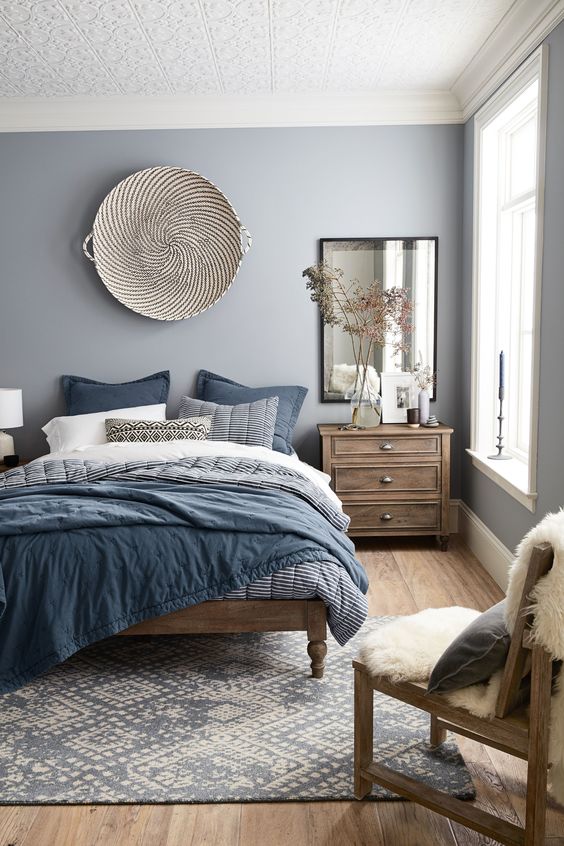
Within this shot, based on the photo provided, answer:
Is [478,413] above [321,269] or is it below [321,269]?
below

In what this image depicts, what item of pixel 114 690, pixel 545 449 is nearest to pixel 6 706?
pixel 114 690

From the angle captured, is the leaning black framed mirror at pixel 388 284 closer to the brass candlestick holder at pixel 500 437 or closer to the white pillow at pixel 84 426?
the brass candlestick holder at pixel 500 437

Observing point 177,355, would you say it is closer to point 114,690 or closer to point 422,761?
point 114,690

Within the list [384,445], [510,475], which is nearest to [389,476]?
[384,445]

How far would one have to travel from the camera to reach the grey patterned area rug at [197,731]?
2.22 meters

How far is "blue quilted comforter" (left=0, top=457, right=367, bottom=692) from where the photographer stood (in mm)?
2662

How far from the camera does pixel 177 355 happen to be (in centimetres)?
489

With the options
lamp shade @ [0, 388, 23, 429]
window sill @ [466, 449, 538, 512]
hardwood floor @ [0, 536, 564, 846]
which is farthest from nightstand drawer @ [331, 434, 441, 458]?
hardwood floor @ [0, 536, 564, 846]

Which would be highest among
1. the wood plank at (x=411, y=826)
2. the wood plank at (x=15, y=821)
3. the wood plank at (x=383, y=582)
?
the wood plank at (x=383, y=582)

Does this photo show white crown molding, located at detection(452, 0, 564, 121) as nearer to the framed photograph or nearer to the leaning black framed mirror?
the leaning black framed mirror

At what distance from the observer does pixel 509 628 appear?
1772 millimetres

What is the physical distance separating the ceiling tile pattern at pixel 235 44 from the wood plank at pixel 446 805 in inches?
119

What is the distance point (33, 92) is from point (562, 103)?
9.85ft

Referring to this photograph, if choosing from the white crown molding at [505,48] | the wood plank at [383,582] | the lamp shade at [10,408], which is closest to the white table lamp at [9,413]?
the lamp shade at [10,408]
